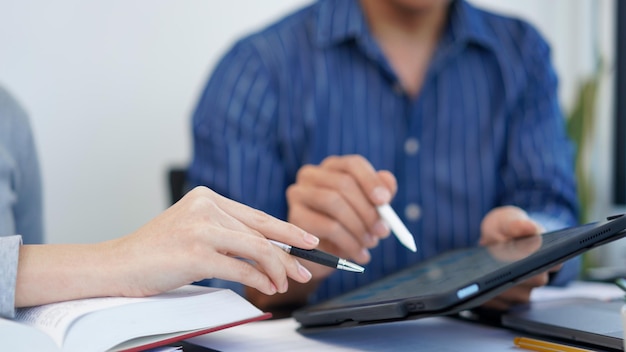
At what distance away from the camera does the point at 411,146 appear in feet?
4.08

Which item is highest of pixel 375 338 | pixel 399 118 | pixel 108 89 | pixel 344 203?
pixel 108 89

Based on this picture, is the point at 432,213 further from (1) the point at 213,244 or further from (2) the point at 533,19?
(2) the point at 533,19

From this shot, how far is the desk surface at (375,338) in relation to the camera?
640 mm

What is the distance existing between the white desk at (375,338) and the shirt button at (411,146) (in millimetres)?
508

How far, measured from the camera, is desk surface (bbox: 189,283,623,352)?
640mm

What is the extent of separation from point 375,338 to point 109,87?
4.02 feet

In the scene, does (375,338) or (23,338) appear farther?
(375,338)

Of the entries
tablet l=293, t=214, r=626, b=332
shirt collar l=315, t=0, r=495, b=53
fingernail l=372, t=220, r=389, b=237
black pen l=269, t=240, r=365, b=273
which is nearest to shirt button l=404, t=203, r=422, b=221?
shirt collar l=315, t=0, r=495, b=53

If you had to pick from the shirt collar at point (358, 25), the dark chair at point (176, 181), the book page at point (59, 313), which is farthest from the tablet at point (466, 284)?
the dark chair at point (176, 181)

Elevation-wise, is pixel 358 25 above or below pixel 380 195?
above

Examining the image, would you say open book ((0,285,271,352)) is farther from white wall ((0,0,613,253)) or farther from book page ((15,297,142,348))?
white wall ((0,0,613,253))

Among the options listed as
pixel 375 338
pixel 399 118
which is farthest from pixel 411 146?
pixel 375 338

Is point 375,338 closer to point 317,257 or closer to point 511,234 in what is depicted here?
point 317,257

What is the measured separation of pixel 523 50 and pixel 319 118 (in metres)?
0.40
